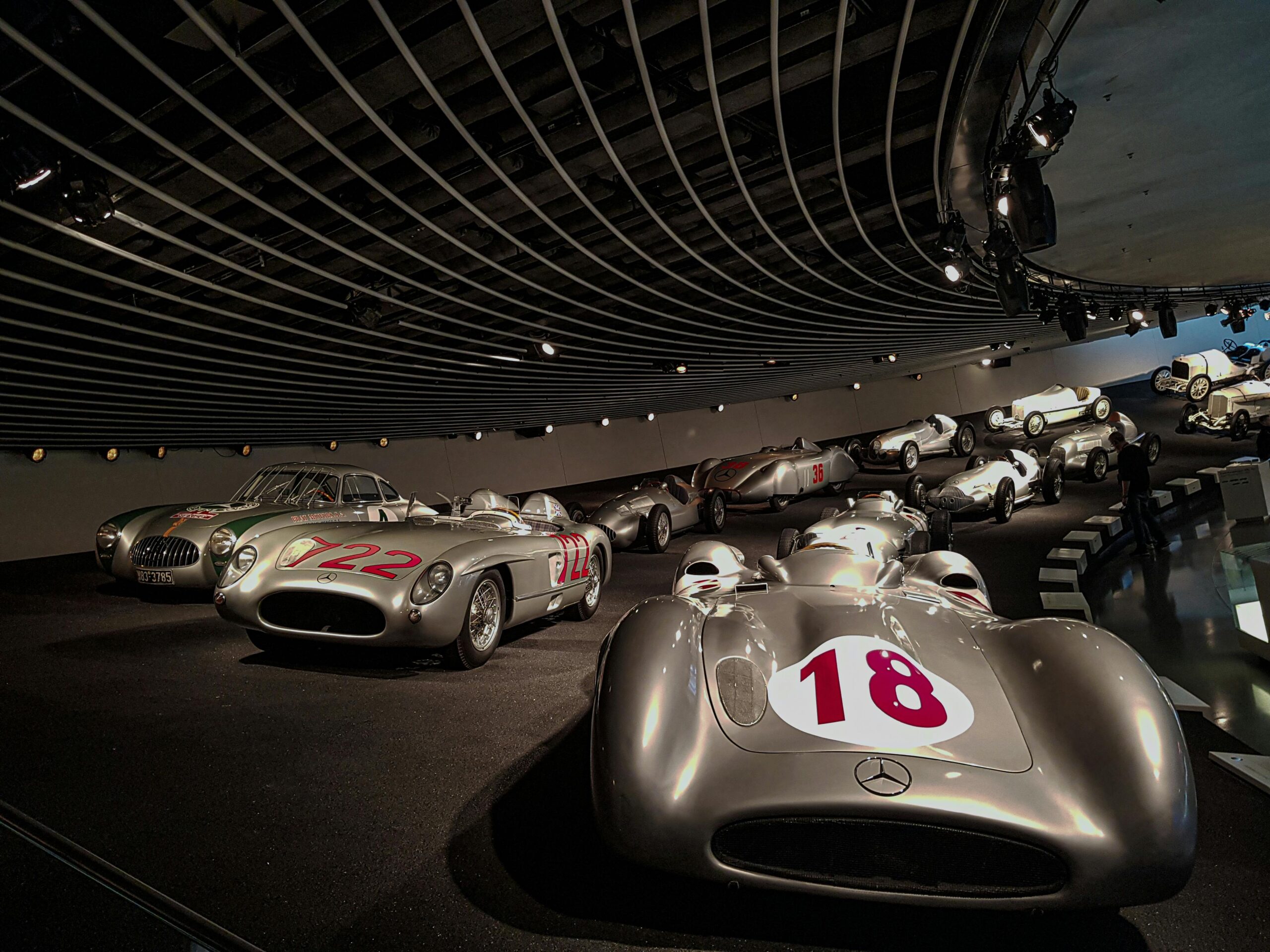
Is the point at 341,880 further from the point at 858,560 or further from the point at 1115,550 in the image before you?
the point at 1115,550

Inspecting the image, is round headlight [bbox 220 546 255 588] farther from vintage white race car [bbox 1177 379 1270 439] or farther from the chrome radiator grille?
vintage white race car [bbox 1177 379 1270 439]

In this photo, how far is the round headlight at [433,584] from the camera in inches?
149

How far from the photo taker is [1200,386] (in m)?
16.0

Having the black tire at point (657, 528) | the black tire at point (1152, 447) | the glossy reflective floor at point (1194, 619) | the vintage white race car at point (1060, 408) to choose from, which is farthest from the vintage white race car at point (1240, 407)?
the black tire at point (657, 528)

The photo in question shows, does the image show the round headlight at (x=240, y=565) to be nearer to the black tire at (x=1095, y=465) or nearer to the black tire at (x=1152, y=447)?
the black tire at (x=1095, y=465)

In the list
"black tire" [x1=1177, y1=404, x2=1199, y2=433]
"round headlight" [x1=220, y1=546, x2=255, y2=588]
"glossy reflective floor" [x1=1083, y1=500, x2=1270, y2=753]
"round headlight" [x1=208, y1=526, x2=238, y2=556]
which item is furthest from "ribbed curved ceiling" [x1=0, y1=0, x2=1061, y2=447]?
"black tire" [x1=1177, y1=404, x2=1199, y2=433]

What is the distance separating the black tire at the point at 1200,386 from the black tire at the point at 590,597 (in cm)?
1619

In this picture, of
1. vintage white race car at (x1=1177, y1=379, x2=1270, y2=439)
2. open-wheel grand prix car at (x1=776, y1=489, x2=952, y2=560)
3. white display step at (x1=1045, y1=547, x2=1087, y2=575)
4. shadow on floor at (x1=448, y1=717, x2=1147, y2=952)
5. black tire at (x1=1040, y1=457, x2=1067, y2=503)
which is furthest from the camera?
vintage white race car at (x1=1177, y1=379, x2=1270, y2=439)

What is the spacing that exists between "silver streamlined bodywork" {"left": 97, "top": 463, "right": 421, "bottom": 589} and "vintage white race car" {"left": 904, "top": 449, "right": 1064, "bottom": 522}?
7040 millimetres

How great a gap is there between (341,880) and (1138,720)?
2215mm

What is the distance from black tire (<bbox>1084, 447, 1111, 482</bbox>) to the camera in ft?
38.3

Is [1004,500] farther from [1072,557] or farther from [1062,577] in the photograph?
[1062,577]

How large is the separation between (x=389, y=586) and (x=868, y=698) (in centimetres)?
256

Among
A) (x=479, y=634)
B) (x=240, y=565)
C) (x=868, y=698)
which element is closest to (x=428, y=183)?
(x=240, y=565)
